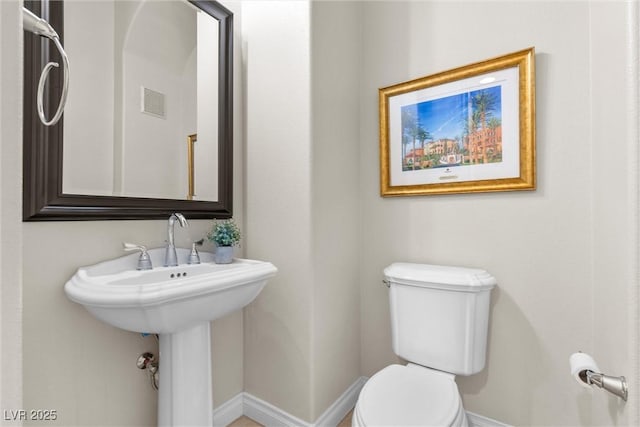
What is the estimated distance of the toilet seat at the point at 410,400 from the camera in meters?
0.96

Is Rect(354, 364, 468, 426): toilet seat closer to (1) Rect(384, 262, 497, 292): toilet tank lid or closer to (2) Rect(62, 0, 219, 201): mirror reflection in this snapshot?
(1) Rect(384, 262, 497, 292): toilet tank lid

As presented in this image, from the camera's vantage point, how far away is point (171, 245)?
1219 millimetres

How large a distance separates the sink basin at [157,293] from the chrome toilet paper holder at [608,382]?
0.90m

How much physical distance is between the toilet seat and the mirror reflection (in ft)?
3.42

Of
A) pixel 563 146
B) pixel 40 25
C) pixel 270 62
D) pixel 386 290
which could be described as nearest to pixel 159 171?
pixel 270 62

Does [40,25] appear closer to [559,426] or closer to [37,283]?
[37,283]

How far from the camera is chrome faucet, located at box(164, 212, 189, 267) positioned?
1202 millimetres

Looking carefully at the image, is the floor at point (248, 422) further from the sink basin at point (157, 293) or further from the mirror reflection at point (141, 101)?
the mirror reflection at point (141, 101)

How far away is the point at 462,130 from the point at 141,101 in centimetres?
137

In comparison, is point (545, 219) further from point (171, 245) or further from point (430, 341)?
point (171, 245)

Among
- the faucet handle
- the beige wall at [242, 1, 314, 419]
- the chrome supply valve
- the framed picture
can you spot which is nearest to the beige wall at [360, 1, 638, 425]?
the framed picture

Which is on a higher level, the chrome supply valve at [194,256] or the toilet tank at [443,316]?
the chrome supply valve at [194,256]

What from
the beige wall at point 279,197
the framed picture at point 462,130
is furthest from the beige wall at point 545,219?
the beige wall at point 279,197

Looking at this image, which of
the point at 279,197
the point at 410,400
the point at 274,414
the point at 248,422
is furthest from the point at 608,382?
the point at 248,422
